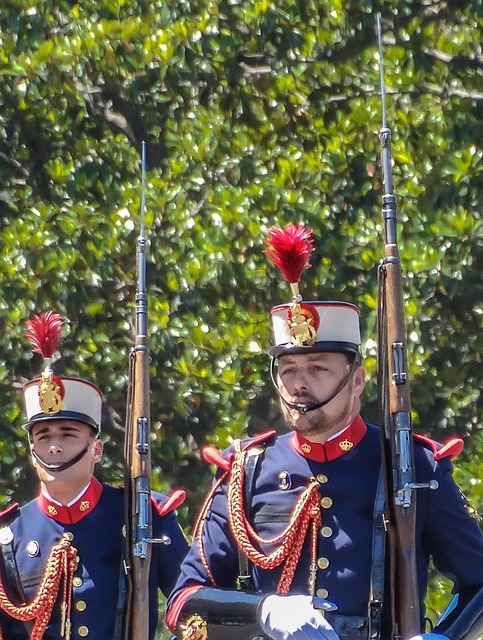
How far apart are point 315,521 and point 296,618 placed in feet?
1.46

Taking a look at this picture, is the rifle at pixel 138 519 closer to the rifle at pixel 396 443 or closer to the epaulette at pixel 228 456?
the epaulette at pixel 228 456

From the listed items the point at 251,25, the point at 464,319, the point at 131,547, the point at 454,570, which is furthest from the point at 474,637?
the point at 251,25

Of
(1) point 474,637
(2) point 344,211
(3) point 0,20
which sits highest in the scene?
(3) point 0,20

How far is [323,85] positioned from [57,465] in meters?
2.85

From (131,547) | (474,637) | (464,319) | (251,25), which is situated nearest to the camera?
(474,637)

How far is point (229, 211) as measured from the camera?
8555 mm

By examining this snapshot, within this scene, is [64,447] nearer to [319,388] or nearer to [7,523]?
[7,523]

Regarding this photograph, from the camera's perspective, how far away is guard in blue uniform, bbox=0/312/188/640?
6.58m

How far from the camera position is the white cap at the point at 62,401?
6754 millimetres

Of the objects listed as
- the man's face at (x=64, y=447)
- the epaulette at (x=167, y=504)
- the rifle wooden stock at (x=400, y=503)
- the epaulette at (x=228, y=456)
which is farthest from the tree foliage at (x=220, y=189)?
the rifle wooden stock at (x=400, y=503)

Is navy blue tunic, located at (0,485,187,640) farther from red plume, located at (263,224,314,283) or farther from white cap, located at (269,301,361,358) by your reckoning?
red plume, located at (263,224,314,283)

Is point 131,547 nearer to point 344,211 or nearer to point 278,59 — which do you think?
point 344,211

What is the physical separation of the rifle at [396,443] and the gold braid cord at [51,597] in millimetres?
1464

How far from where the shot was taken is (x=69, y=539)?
670 centimetres
